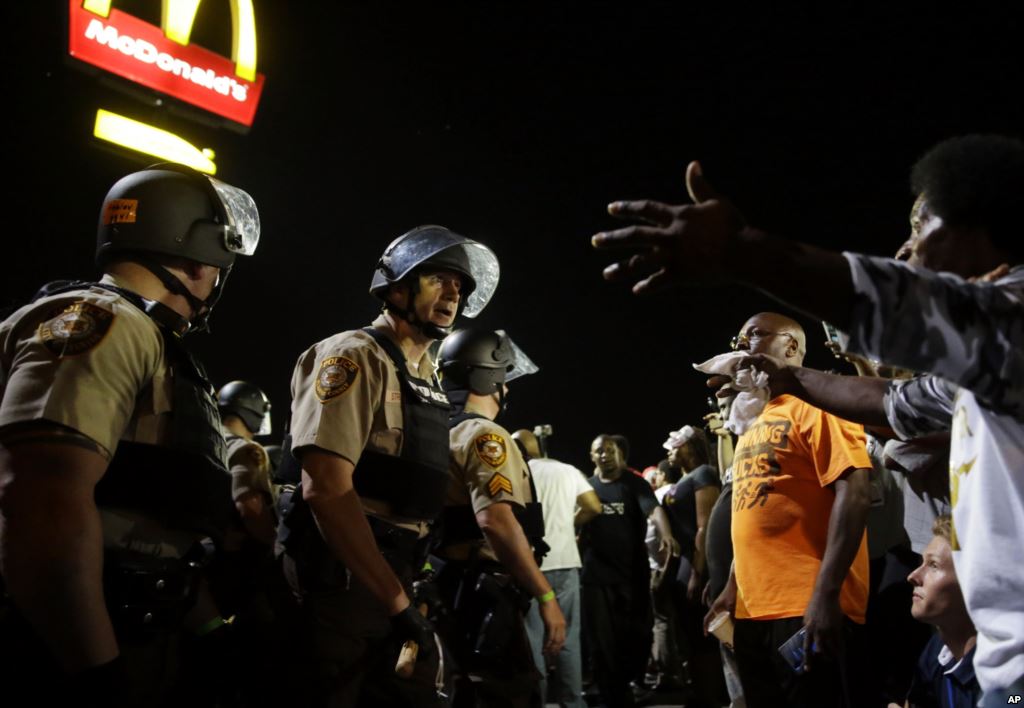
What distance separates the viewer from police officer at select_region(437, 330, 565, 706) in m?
3.77

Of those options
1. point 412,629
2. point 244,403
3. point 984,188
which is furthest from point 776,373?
point 244,403

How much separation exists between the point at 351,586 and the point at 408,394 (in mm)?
691

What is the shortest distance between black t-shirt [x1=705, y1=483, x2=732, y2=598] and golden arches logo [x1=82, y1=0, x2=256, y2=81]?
1034cm

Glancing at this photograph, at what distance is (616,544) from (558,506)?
1.14 m

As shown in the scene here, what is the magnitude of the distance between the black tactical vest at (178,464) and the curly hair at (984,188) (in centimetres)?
190

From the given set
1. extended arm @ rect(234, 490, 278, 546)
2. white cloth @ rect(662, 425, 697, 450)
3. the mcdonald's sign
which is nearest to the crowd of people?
extended arm @ rect(234, 490, 278, 546)

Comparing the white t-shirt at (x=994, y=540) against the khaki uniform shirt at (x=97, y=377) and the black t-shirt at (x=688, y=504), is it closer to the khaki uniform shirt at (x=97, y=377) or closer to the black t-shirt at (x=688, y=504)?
the khaki uniform shirt at (x=97, y=377)

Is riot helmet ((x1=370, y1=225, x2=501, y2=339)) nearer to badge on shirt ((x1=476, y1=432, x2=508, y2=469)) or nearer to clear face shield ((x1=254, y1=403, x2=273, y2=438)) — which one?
badge on shirt ((x1=476, y1=432, x2=508, y2=469))

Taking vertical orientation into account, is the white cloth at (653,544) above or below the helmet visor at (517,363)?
below

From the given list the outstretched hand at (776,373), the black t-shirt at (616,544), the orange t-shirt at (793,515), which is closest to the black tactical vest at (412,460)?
the outstretched hand at (776,373)

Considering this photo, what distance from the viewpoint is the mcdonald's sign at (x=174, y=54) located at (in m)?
10.2

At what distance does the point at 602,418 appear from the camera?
58.5 feet

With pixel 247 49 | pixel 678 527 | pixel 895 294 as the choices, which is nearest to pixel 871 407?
pixel 895 294

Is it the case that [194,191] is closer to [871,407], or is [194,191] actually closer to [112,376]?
[112,376]
